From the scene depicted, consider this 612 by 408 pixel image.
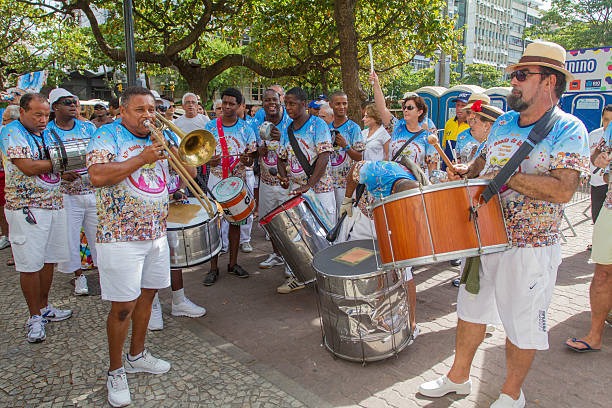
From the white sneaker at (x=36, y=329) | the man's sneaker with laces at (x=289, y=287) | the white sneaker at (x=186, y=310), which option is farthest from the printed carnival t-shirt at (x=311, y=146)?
the white sneaker at (x=36, y=329)

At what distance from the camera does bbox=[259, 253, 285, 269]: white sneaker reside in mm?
6016

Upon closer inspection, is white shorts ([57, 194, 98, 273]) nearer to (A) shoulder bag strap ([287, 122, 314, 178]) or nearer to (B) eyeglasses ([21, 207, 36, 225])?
(B) eyeglasses ([21, 207, 36, 225])

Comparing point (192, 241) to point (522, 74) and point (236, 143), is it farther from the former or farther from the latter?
point (522, 74)

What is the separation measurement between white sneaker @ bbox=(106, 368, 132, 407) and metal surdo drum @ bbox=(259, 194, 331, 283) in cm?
198

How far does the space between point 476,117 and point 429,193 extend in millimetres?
2250

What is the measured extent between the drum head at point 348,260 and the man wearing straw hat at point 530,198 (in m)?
0.84

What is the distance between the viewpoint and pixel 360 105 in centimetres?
980

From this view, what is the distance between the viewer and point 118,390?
10.1 feet

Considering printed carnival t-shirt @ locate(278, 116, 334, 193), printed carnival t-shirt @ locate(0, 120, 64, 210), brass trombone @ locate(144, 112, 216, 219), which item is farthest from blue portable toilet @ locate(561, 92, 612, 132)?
printed carnival t-shirt @ locate(0, 120, 64, 210)

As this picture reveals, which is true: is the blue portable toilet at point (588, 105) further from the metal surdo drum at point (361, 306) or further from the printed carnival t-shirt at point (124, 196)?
the printed carnival t-shirt at point (124, 196)

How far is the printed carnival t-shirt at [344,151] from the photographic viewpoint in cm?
591

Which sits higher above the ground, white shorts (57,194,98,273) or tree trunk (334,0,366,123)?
tree trunk (334,0,366,123)

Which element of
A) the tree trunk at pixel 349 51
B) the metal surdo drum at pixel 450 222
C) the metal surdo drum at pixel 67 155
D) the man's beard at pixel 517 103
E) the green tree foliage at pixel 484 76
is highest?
the green tree foliage at pixel 484 76

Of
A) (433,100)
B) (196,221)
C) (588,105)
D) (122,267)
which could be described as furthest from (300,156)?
(433,100)
